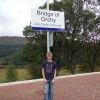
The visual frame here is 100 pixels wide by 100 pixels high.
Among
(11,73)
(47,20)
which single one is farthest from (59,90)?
(11,73)

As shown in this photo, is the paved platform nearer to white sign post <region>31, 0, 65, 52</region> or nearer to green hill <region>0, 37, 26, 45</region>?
white sign post <region>31, 0, 65, 52</region>

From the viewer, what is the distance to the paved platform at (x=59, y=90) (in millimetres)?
14953

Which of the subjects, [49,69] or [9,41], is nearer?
[49,69]

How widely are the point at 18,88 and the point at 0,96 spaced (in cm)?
254

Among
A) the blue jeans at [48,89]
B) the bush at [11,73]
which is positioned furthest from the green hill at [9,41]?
the blue jeans at [48,89]

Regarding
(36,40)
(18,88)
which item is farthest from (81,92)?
(36,40)

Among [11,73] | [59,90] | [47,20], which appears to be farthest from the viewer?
[11,73]

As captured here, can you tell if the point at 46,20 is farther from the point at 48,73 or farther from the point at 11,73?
the point at 11,73

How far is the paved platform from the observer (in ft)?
49.1

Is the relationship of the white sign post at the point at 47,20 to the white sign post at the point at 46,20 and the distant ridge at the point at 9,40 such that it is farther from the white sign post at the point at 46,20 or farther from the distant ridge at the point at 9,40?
the distant ridge at the point at 9,40

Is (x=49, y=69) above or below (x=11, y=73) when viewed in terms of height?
above

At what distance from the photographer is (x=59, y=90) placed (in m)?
16.9

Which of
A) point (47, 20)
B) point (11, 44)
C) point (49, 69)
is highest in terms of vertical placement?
point (47, 20)

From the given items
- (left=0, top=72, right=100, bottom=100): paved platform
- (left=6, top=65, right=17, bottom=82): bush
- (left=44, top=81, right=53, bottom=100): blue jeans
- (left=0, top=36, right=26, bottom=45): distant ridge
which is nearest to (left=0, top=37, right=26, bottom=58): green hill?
(left=0, top=36, right=26, bottom=45): distant ridge
